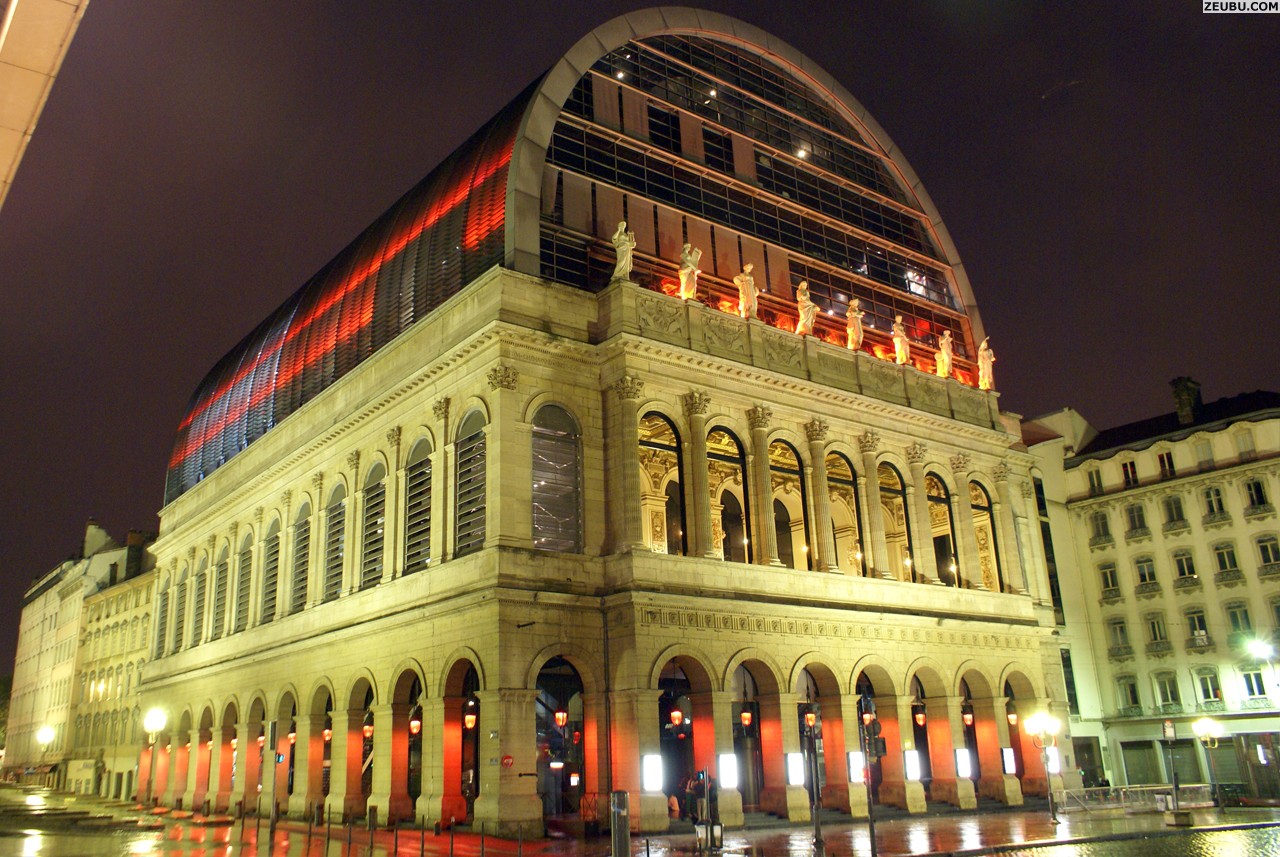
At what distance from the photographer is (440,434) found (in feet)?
127

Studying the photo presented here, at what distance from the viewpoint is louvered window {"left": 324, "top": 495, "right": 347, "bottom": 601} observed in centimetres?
4541

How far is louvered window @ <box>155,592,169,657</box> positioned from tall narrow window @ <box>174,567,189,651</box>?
176 cm

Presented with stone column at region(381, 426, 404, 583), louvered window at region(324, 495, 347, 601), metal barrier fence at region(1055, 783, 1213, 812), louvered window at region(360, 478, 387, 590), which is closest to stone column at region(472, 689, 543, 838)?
stone column at region(381, 426, 404, 583)

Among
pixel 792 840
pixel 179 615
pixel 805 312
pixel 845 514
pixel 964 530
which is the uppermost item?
pixel 805 312

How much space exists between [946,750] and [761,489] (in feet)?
43.8

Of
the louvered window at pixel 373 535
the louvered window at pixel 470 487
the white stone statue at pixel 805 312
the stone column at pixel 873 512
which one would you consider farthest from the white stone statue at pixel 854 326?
the louvered window at pixel 373 535

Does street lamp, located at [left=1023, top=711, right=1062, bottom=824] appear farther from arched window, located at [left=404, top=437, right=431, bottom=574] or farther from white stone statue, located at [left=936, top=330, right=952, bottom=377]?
arched window, located at [left=404, top=437, right=431, bottom=574]

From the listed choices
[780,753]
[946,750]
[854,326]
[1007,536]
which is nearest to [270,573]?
[780,753]

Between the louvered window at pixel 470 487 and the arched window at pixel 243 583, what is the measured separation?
22.2 metres

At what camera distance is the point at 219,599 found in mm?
58125

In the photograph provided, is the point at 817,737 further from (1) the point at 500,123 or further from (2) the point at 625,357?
(1) the point at 500,123

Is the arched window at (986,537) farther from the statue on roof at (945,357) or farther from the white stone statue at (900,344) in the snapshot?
the white stone statue at (900,344)

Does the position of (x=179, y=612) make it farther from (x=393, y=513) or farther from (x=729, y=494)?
(x=729, y=494)

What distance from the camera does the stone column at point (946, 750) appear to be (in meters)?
41.6
